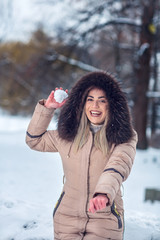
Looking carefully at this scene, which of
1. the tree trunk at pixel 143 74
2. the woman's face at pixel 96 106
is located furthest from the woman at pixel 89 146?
the tree trunk at pixel 143 74

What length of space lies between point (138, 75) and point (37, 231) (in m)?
7.46

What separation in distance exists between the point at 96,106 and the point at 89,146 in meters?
0.35

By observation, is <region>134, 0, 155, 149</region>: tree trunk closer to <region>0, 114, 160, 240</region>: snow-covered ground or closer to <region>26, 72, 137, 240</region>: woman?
<region>0, 114, 160, 240</region>: snow-covered ground

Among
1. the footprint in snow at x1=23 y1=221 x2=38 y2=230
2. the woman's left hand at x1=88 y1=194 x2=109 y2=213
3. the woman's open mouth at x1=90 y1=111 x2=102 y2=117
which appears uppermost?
the woman's open mouth at x1=90 y1=111 x2=102 y2=117

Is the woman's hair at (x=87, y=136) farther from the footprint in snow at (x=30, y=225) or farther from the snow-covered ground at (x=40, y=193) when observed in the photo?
the footprint in snow at (x=30, y=225)

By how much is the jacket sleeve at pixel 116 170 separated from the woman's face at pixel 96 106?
297 mm

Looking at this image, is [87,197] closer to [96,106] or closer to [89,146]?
[89,146]

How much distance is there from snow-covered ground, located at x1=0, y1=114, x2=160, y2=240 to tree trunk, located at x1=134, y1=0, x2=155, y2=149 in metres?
0.91

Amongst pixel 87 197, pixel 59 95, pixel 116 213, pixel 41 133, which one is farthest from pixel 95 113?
pixel 116 213

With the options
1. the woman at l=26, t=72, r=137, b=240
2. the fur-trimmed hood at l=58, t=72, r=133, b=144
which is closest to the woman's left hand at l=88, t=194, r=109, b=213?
the woman at l=26, t=72, r=137, b=240

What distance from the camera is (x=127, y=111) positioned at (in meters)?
2.44

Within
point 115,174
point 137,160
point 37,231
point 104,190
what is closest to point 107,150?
point 115,174

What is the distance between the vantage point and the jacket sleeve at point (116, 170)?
1.85 m

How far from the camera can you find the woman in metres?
2.18
